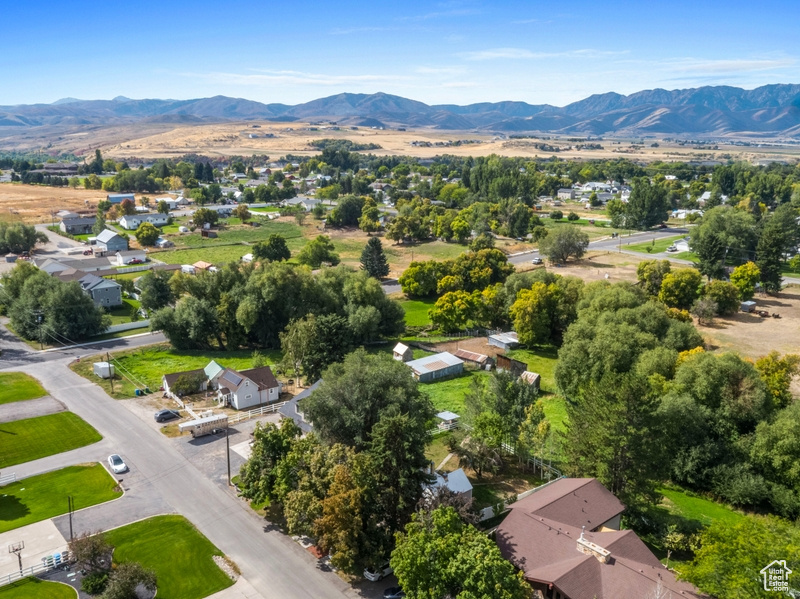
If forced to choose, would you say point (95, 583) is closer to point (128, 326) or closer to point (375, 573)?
point (375, 573)

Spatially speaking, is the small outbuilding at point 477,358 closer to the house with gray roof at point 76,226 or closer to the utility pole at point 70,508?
the utility pole at point 70,508

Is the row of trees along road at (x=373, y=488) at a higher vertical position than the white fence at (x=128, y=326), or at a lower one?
higher

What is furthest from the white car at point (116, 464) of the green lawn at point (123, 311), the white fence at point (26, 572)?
the green lawn at point (123, 311)

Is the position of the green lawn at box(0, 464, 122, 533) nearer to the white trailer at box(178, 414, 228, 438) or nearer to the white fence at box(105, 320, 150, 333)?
the white trailer at box(178, 414, 228, 438)

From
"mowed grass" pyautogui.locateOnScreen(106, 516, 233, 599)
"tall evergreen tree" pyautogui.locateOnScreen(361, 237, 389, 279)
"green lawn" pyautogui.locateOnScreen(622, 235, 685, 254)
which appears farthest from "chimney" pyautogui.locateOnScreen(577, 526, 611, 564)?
"green lawn" pyautogui.locateOnScreen(622, 235, 685, 254)

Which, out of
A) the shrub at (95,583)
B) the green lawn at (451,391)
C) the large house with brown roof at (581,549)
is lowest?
the green lawn at (451,391)

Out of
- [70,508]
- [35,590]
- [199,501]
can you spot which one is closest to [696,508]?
[199,501]
